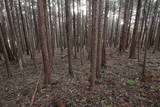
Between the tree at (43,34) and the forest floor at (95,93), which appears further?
the tree at (43,34)

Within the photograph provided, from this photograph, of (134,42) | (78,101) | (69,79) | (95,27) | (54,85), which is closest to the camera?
(95,27)

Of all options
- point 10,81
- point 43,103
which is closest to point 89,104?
point 43,103

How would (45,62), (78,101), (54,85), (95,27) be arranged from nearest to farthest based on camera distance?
(95,27), (78,101), (45,62), (54,85)

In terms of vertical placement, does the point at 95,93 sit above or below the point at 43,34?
below

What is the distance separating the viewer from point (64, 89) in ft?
15.8

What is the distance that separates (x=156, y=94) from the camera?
3.94m

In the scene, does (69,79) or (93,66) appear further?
(69,79)

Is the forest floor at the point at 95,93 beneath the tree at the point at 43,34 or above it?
beneath

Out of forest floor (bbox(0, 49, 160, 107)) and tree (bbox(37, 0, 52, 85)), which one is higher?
tree (bbox(37, 0, 52, 85))

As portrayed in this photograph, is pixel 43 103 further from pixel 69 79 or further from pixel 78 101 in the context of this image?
pixel 69 79

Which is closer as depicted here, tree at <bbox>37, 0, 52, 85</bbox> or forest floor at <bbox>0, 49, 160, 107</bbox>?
forest floor at <bbox>0, 49, 160, 107</bbox>

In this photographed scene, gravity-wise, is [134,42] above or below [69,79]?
above

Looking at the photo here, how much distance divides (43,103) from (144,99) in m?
4.07

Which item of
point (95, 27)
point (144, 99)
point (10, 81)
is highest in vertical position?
point (95, 27)
